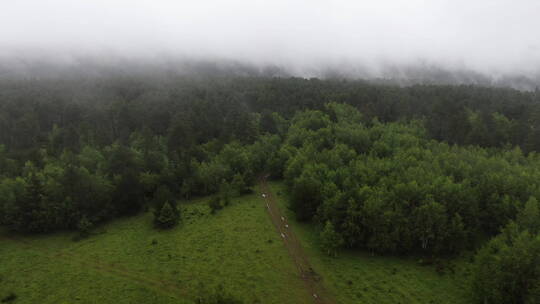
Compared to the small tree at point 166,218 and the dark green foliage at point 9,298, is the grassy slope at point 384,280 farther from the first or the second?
the dark green foliage at point 9,298

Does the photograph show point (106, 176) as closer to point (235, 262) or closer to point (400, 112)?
point (235, 262)

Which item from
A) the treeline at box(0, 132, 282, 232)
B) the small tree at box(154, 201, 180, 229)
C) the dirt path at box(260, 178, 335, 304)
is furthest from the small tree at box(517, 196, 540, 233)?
the small tree at box(154, 201, 180, 229)

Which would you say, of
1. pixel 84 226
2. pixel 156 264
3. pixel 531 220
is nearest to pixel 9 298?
pixel 84 226

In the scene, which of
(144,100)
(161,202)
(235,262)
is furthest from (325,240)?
(144,100)

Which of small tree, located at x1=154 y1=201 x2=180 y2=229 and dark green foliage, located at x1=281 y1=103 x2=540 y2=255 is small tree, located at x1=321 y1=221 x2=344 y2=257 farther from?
small tree, located at x1=154 y1=201 x2=180 y2=229

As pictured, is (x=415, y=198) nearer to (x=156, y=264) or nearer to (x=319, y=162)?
(x=319, y=162)

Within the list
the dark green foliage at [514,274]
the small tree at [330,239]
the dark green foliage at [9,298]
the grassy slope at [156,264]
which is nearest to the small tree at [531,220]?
the dark green foliage at [514,274]

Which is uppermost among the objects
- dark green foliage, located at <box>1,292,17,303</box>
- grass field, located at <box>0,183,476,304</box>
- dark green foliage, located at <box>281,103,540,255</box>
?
dark green foliage, located at <box>281,103,540,255</box>
